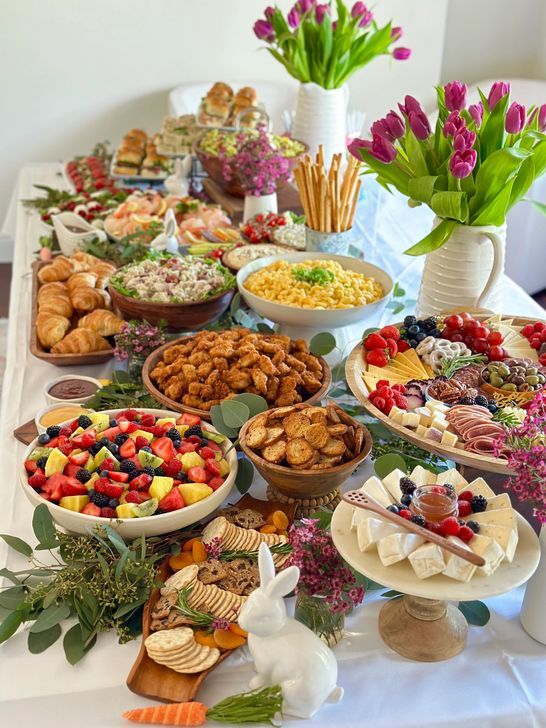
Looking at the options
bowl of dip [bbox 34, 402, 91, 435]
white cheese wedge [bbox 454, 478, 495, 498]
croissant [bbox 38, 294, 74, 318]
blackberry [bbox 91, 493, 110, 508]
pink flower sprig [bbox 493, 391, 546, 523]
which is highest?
pink flower sprig [bbox 493, 391, 546, 523]

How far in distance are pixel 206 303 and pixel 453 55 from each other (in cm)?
366

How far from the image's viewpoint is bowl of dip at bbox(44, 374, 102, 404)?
5.15 feet

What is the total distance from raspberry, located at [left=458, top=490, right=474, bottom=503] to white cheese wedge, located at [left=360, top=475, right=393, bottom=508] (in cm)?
9

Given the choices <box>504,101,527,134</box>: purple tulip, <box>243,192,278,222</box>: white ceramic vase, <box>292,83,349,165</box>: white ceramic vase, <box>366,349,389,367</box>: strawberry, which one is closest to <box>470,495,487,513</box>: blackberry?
<box>366,349,389,367</box>: strawberry

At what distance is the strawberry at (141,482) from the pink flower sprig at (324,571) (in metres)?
0.28

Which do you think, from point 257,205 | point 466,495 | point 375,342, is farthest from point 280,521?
point 257,205

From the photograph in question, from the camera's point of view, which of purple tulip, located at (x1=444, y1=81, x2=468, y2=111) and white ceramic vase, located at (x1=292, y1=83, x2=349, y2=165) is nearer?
purple tulip, located at (x1=444, y1=81, x2=468, y2=111)

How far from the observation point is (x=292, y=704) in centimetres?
93

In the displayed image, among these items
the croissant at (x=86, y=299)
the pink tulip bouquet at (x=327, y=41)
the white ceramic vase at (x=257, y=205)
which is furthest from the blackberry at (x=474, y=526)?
the pink tulip bouquet at (x=327, y=41)

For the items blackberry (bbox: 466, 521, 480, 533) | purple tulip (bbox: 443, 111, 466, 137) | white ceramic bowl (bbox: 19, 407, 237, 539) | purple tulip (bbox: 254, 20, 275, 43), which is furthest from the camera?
purple tulip (bbox: 254, 20, 275, 43)

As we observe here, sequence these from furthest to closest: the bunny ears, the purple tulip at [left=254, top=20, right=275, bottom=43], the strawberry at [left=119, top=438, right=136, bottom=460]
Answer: the purple tulip at [left=254, top=20, right=275, bottom=43], the strawberry at [left=119, top=438, right=136, bottom=460], the bunny ears

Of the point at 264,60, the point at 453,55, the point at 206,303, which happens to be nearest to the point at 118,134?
the point at 264,60

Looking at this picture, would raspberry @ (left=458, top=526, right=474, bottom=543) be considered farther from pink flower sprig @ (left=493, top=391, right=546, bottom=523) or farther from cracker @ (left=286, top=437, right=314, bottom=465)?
cracker @ (left=286, top=437, right=314, bottom=465)

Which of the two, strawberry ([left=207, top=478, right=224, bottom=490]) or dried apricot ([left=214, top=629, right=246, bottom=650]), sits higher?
strawberry ([left=207, top=478, right=224, bottom=490])
